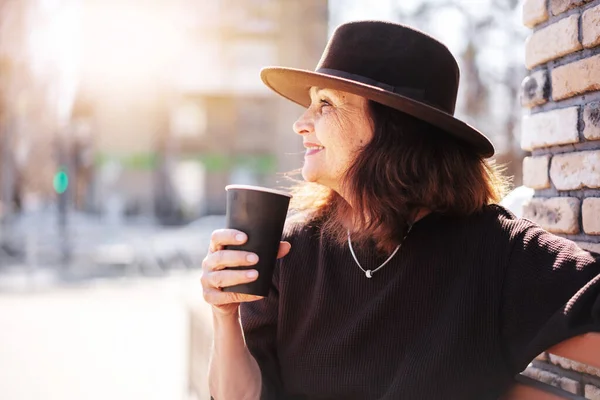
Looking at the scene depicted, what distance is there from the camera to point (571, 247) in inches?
60.8

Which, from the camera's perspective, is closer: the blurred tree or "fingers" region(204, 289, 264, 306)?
"fingers" region(204, 289, 264, 306)

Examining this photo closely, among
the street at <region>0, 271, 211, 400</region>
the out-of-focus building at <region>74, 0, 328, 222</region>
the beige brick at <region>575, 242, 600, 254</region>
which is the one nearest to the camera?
the beige brick at <region>575, 242, 600, 254</region>

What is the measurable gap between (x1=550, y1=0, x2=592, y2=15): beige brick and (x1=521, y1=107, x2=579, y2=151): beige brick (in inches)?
→ 12.0

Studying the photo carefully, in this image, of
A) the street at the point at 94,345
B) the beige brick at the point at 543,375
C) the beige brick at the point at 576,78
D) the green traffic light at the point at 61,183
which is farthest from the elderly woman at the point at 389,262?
the green traffic light at the point at 61,183

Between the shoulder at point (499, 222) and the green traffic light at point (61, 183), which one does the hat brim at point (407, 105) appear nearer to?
the shoulder at point (499, 222)

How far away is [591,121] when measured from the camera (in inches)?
75.7

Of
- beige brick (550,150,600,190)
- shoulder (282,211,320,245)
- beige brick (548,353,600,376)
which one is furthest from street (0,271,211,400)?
beige brick (550,150,600,190)

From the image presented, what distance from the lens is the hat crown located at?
5.83ft

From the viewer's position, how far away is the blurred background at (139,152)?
24.2 ft

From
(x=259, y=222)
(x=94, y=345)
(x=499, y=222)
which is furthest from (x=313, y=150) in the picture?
(x=94, y=345)

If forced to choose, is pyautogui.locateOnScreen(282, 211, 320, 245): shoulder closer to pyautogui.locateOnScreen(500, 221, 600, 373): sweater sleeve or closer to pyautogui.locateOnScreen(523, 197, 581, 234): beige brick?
pyautogui.locateOnScreen(500, 221, 600, 373): sweater sleeve

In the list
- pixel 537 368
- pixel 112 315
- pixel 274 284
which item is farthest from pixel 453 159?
pixel 112 315

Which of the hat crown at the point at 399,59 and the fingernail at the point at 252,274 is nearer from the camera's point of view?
the fingernail at the point at 252,274

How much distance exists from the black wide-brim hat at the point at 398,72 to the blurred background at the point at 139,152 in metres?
0.20
